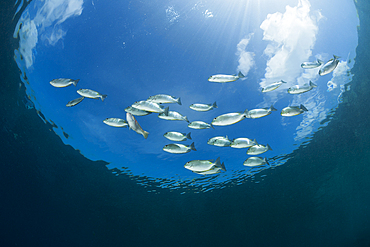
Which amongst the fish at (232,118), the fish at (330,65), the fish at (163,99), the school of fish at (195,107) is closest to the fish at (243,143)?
the school of fish at (195,107)

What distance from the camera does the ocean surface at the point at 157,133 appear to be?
768 centimetres

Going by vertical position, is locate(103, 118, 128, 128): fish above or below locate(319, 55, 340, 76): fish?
below

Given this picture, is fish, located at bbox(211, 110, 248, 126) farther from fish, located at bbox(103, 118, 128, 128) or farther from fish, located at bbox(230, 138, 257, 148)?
fish, located at bbox(103, 118, 128, 128)

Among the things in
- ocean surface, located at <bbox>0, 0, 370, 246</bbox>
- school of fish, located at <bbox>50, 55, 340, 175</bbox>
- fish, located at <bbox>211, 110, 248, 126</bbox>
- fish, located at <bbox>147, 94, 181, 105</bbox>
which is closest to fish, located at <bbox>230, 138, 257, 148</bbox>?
school of fish, located at <bbox>50, 55, 340, 175</bbox>

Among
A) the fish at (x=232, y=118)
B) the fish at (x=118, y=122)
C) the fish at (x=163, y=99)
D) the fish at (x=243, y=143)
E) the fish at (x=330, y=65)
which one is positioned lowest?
the fish at (x=243, y=143)

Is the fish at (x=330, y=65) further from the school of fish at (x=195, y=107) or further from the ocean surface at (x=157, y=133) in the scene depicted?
the ocean surface at (x=157, y=133)

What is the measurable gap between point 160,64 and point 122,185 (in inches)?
574

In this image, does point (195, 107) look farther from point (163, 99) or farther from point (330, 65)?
point (330, 65)

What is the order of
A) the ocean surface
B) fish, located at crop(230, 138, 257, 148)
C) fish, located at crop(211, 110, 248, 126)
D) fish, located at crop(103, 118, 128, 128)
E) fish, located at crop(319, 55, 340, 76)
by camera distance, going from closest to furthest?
1. fish, located at crop(319, 55, 340, 76)
2. fish, located at crop(211, 110, 248, 126)
3. fish, located at crop(103, 118, 128, 128)
4. fish, located at crop(230, 138, 257, 148)
5. the ocean surface

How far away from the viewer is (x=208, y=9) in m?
7.35

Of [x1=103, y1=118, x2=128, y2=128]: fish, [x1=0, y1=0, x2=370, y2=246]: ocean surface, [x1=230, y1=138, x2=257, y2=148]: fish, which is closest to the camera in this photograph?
[x1=103, y1=118, x2=128, y2=128]: fish

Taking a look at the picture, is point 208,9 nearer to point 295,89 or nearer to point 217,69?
point 217,69

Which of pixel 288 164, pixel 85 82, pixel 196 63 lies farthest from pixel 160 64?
pixel 288 164

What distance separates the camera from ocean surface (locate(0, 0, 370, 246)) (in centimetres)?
768
